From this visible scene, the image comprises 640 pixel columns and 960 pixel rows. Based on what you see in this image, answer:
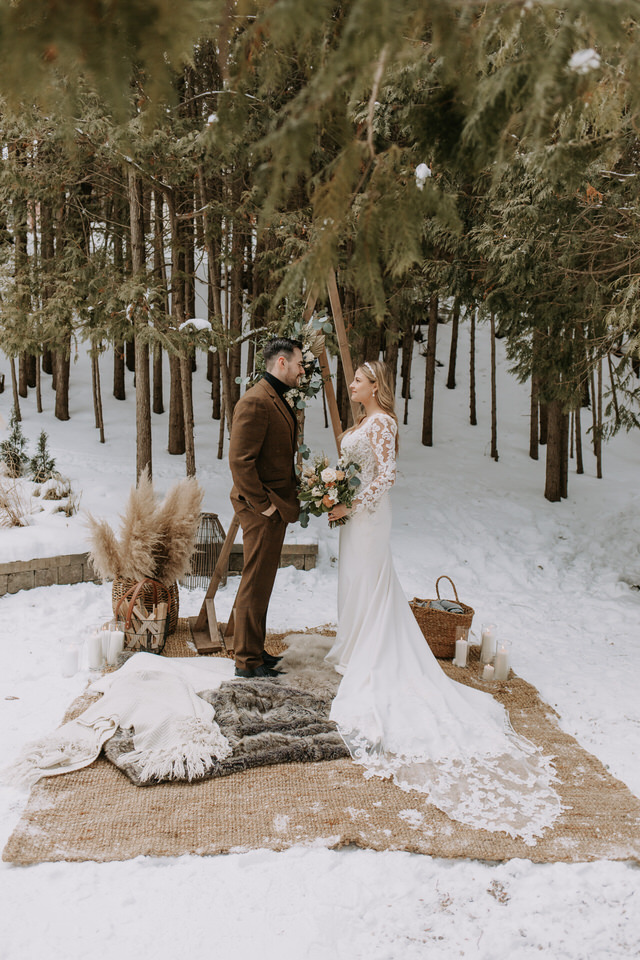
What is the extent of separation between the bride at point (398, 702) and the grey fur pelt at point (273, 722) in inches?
4.5

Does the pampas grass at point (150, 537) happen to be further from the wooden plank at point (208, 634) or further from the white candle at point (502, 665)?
the white candle at point (502, 665)

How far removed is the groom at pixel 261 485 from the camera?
4.20 meters

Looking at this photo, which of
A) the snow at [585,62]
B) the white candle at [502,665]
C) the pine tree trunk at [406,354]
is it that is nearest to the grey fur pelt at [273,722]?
the white candle at [502,665]

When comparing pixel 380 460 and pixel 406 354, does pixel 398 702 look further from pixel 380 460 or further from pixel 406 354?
pixel 406 354

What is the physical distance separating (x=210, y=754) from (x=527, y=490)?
29.9 feet

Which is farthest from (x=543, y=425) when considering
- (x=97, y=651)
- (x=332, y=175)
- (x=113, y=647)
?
(x=332, y=175)

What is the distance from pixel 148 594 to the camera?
4.99 metres

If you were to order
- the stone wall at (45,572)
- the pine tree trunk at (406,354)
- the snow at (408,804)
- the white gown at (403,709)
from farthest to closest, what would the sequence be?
the pine tree trunk at (406,354)
the stone wall at (45,572)
the white gown at (403,709)
the snow at (408,804)

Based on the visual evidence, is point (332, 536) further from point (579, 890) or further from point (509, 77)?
point (509, 77)

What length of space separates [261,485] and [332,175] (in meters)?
2.56

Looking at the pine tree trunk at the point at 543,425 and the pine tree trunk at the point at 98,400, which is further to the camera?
the pine tree trunk at the point at 543,425

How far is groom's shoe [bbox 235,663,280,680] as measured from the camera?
4273 millimetres

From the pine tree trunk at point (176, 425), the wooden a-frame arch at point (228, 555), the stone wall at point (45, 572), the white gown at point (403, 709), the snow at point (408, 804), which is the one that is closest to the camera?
the snow at point (408, 804)

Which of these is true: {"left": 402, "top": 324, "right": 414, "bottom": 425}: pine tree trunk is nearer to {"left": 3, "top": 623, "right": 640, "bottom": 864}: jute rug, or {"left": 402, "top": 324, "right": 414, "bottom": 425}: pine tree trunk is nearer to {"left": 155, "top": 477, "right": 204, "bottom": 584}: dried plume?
{"left": 155, "top": 477, "right": 204, "bottom": 584}: dried plume
